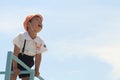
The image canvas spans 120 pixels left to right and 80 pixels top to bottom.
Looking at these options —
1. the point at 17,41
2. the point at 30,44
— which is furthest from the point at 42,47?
the point at 17,41

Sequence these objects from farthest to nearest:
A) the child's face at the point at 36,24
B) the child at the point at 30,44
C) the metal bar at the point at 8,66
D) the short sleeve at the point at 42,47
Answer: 1. the short sleeve at the point at 42,47
2. the child's face at the point at 36,24
3. the child at the point at 30,44
4. the metal bar at the point at 8,66

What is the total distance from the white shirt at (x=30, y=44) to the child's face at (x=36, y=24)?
174 mm

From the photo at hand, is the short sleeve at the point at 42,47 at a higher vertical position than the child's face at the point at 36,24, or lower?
lower

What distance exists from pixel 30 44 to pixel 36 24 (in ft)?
1.20

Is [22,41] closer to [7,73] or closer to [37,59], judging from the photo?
[37,59]

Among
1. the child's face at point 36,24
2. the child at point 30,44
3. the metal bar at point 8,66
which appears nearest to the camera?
the metal bar at point 8,66

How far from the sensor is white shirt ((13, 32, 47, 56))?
7645mm

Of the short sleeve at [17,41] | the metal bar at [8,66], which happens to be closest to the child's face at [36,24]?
the short sleeve at [17,41]

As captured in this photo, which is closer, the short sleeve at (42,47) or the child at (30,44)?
the child at (30,44)

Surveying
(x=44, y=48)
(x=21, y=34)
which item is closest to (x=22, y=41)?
(x=21, y=34)

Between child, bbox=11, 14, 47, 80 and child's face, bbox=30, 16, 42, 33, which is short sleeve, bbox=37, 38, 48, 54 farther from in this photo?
child's face, bbox=30, 16, 42, 33

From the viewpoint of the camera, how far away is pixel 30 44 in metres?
7.80

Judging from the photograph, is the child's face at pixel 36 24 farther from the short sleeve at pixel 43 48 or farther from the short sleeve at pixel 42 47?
the short sleeve at pixel 43 48

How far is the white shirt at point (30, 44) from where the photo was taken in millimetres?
7645
